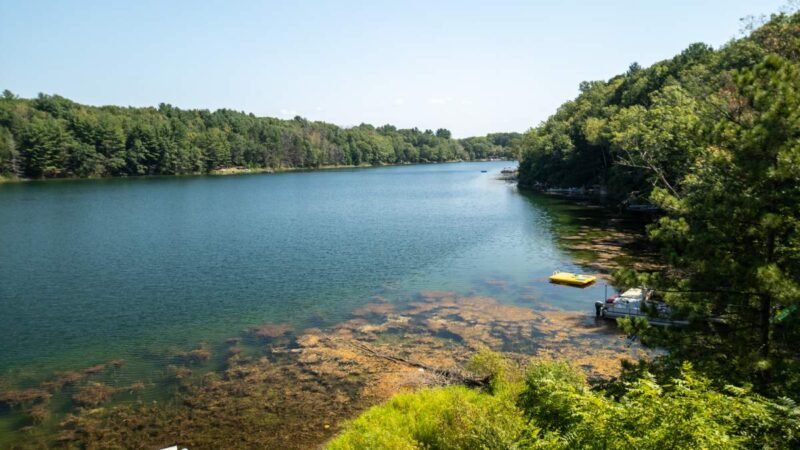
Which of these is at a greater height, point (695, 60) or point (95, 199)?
point (695, 60)

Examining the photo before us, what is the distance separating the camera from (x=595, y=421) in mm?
8688

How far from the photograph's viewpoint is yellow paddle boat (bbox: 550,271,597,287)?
111 ft

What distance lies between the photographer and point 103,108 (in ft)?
549

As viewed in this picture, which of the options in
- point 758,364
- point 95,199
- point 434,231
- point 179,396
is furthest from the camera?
point 95,199

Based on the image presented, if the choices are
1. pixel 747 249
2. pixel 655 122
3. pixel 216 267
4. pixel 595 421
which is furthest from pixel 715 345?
pixel 655 122

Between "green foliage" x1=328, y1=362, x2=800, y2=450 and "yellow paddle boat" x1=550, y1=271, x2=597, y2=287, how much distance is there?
1925 cm

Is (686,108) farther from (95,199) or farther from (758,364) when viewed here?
(95,199)

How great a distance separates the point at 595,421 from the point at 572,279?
2694 centimetres

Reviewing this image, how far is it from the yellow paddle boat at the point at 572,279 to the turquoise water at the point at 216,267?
0.70m

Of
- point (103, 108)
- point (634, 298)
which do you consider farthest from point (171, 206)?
point (103, 108)

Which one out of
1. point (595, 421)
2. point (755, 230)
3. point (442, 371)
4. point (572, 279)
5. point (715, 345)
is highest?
point (755, 230)

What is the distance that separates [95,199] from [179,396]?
77326 mm

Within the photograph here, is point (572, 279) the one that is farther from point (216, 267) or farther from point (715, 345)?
point (216, 267)

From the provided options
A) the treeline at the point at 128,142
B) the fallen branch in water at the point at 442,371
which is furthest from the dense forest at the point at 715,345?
the treeline at the point at 128,142
